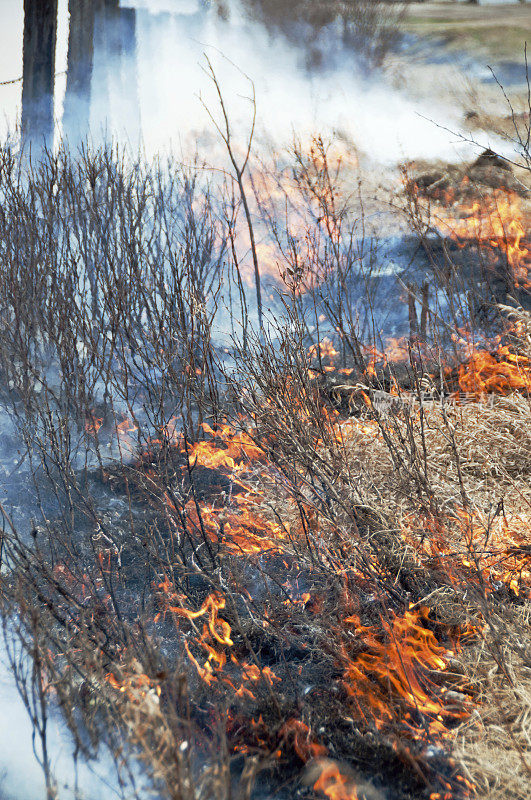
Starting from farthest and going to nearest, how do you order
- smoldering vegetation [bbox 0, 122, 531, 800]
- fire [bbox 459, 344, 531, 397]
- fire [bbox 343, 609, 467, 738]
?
1. fire [bbox 459, 344, 531, 397]
2. fire [bbox 343, 609, 467, 738]
3. smoldering vegetation [bbox 0, 122, 531, 800]

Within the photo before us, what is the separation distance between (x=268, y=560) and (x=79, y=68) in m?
4.84

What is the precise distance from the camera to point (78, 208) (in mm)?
5035

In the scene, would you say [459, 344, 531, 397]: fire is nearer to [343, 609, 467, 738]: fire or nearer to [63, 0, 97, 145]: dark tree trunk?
[343, 609, 467, 738]: fire

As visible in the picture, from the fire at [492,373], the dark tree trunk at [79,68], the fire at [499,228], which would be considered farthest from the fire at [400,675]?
the dark tree trunk at [79,68]

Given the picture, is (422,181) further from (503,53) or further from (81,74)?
(81,74)

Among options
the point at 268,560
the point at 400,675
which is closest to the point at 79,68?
the point at 268,560

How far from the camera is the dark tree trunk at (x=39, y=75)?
18.3ft

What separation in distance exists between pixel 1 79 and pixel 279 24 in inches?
101

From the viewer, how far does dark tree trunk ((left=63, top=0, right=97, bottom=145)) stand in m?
5.56

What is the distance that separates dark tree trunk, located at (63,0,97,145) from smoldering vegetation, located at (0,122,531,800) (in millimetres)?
407

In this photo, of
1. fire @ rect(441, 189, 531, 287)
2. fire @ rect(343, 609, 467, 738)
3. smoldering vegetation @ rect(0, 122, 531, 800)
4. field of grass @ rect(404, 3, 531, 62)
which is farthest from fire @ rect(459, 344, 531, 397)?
field of grass @ rect(404, 3, 531, 62)

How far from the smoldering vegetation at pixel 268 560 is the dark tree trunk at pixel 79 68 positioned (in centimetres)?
41

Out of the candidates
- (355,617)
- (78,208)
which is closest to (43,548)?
(355,617)

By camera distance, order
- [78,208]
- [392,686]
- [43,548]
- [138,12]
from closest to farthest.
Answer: [392,686] < [43,548] < [78,208] < [138,12]
